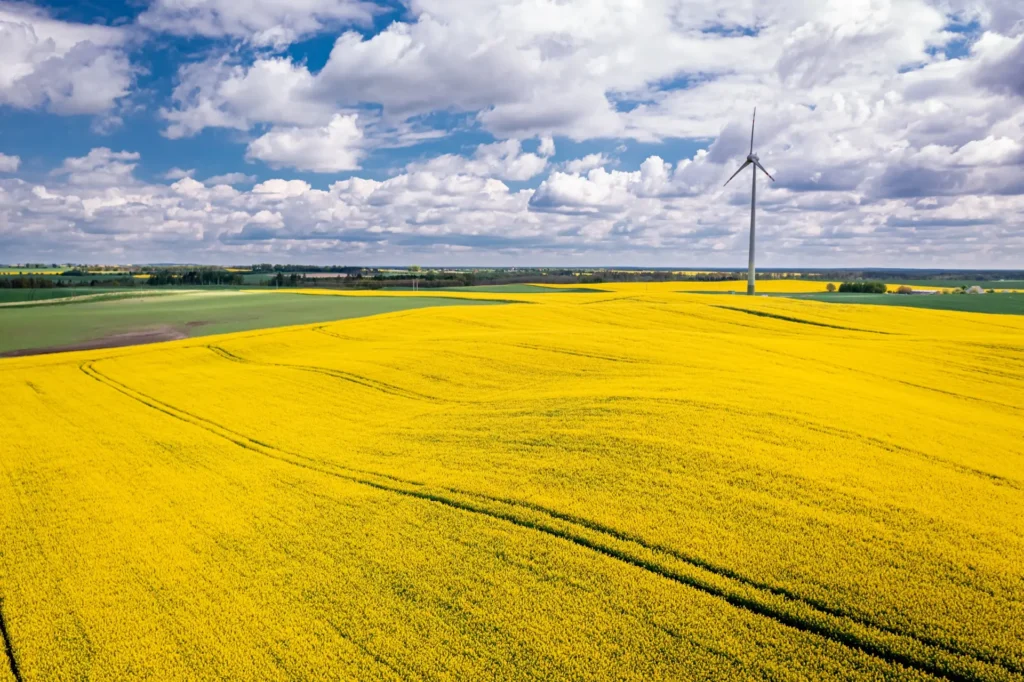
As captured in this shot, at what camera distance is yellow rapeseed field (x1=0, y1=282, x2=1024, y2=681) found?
23.4 feet

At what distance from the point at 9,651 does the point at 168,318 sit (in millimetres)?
57240

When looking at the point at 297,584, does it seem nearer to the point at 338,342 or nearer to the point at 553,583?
the point at 553,583

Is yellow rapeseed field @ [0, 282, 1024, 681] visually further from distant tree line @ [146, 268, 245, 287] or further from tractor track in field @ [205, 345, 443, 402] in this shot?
distant tree line @ [146, 268, 245, 287]

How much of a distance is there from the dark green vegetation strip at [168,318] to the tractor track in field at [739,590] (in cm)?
4170

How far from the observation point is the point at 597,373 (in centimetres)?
2205

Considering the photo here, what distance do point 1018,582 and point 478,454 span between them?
900 cm

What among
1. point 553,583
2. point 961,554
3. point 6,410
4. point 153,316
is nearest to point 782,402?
point 961,554

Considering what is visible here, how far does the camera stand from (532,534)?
31.6 feet

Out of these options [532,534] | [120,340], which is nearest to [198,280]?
[120,340]

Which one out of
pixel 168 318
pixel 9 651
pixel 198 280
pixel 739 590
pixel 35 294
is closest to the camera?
pixel 9 651

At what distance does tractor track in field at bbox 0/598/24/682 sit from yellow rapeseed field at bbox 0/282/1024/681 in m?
0.05

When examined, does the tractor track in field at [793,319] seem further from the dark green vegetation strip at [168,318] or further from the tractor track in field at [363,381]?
the tractor track in field at [363,381]

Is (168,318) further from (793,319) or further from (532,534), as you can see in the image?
(532,534)

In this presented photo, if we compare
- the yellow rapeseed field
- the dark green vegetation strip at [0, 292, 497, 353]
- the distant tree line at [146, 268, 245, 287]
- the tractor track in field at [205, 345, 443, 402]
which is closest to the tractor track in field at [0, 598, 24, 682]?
the yellow rapeseed field
